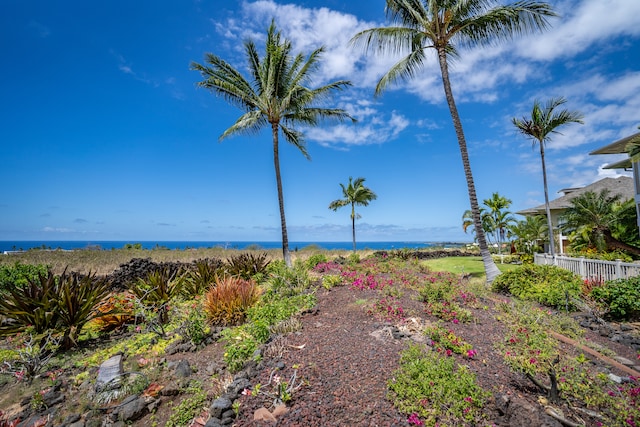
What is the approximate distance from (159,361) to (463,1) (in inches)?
553

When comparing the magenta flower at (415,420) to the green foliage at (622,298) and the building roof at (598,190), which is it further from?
the building roof at (598,190)

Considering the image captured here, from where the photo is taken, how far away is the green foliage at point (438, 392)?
3105 mm

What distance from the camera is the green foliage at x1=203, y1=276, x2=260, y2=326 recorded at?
696 centimetres

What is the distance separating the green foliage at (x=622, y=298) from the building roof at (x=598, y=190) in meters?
16.7

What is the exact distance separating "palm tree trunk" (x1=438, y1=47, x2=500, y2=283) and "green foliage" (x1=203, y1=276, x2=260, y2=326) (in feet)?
28.1

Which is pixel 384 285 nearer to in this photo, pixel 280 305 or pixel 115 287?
pixel 280 305

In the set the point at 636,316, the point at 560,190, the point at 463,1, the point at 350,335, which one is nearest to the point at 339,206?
the point at 560,190

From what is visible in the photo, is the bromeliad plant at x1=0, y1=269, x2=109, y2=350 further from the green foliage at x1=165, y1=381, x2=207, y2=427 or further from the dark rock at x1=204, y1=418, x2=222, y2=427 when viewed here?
the dark rock at x1=204, y1=418, x2=222, y2=427

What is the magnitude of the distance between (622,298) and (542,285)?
1922 mm

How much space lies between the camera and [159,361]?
206 inches

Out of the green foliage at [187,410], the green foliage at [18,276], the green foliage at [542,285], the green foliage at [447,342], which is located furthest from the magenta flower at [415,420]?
the green foliage at [18,276]

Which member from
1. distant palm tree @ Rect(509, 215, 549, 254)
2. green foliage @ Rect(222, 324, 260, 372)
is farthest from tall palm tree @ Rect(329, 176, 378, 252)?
green foliage @ Rect(222, 324, 260, 372)

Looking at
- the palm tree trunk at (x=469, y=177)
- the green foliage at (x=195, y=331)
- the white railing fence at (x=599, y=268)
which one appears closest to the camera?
the green foliage at (x=195, y=331)

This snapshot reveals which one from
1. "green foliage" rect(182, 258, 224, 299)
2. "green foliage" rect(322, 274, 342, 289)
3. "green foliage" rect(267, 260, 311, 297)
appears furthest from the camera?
"green foliage" rect(182, 258, 224, 299)
